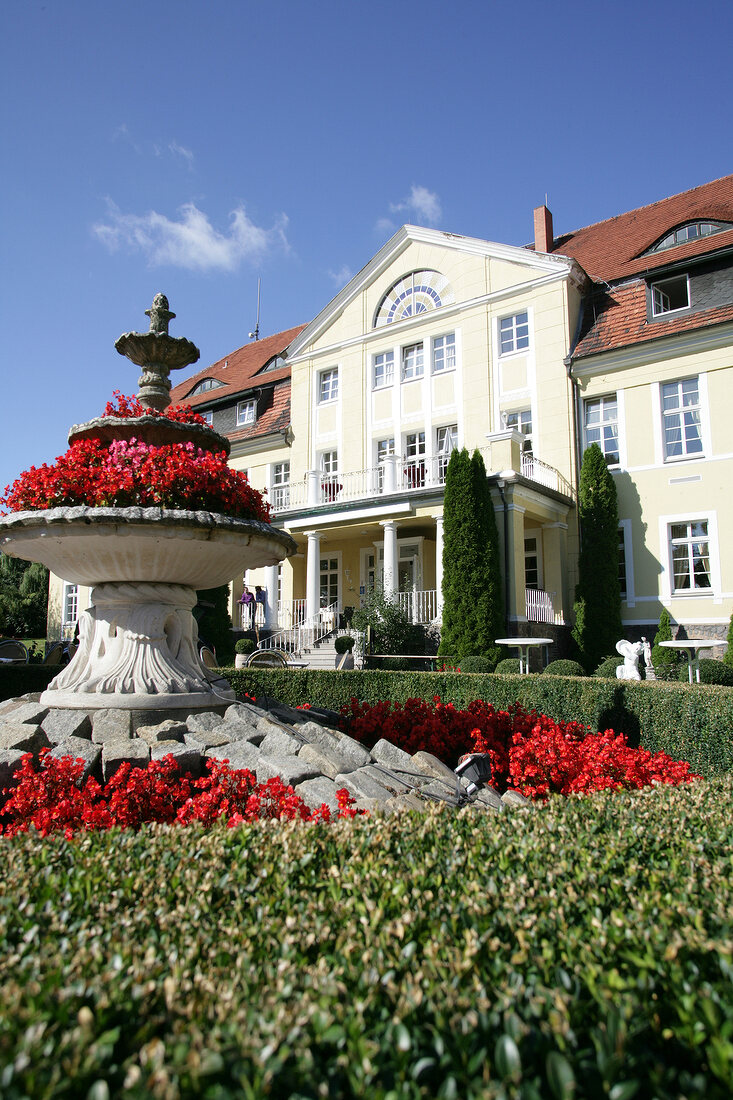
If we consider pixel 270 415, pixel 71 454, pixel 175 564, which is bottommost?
pixel 175 564

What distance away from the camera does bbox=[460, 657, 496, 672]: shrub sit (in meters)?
14.2

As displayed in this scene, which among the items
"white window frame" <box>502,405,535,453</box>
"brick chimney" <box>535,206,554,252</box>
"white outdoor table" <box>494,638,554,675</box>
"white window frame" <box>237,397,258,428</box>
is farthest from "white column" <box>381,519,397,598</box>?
"brick chimney" <box>535,206,554,252</box>

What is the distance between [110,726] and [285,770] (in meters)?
1.53

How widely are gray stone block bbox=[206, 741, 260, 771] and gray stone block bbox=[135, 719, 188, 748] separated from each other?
386mm

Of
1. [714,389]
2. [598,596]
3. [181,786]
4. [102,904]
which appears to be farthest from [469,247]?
[102,904]

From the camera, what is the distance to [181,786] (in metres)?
4.27

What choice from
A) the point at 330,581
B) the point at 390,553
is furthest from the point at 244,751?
the point at 330,581

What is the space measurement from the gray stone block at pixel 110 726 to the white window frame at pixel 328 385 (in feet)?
68.8

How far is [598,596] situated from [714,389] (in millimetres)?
6028

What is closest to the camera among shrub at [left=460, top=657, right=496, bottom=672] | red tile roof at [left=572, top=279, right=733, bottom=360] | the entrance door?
shrub at [left=460, top=657, right=496, bottom=672]

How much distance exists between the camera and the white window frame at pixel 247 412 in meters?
28.3

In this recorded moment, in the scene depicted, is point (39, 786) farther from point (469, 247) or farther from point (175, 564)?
point (469, 247)

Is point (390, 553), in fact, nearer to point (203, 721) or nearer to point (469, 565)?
point (469, 565)

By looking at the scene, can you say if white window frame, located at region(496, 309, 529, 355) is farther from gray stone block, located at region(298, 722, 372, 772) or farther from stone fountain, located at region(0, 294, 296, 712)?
gray stone block, located at region(298, 722, 372, 772)
